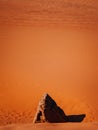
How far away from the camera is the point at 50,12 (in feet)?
18.3

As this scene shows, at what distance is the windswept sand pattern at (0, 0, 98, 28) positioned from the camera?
17.9 ft

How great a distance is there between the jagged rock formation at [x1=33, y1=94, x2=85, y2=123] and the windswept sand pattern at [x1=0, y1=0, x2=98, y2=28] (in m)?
3.66

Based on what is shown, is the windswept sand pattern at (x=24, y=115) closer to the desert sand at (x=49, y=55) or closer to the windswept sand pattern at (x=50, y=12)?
the desert sand at (x=49, y=55)

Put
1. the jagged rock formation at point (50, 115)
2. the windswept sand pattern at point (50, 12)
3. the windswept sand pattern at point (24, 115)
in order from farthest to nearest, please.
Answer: the windswept sand pattern at point (50, 12), the windswept sand pattern at point (24, 115), the jagged rock formation at point (50, 115)

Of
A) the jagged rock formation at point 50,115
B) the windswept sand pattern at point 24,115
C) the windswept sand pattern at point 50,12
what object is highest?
the windswept sand pattern at point 50,12

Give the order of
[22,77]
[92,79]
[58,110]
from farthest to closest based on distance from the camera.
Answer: [92,79] < [22,77] < [58,110]

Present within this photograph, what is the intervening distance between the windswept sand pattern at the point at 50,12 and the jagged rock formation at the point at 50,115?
366cm

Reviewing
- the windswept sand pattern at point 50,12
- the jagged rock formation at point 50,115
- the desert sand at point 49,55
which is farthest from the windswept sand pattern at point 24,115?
the jagged rock formation at point 50,115

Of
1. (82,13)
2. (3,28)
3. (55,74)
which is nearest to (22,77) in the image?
(55,74)

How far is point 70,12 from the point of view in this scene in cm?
570

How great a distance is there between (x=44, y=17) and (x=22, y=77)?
4.30 ft

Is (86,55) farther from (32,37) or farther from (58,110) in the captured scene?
(58,110)

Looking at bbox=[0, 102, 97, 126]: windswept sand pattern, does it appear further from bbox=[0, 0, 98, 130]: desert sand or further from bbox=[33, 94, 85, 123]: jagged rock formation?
bbox=[33, 94, 85, 123]: jagged rock formation

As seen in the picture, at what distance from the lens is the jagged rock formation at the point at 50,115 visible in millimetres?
1731
